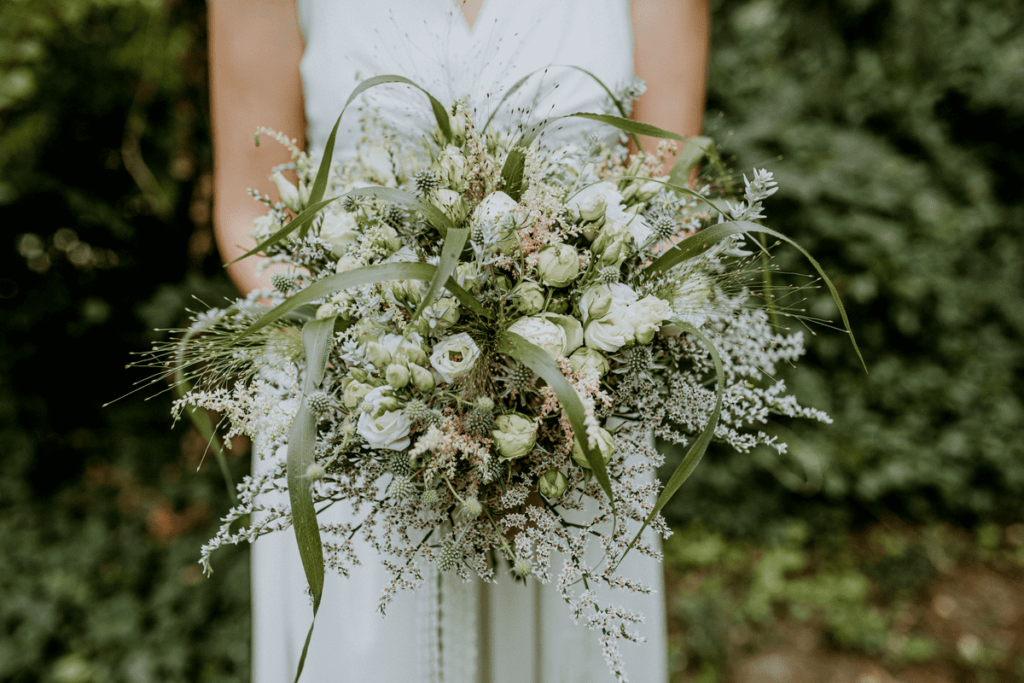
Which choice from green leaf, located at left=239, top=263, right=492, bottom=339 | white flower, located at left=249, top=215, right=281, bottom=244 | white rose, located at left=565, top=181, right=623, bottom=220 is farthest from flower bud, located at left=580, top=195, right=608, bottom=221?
white flower, located at left=249, top=215, right=281, bottom=244

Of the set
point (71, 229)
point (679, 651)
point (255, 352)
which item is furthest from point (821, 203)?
point (71, 229)

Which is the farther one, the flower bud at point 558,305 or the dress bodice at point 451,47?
the dress bodice at point 451,47

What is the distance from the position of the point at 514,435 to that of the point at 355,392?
0.21 metres

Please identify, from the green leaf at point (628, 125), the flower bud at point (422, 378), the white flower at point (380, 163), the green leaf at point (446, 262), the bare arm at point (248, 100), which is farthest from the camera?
the bare arm at point (248, 100)

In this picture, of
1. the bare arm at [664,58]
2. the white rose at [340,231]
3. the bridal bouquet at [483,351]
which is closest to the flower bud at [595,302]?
the bridal bouquet at [483,351]

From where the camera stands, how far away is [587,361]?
2.71 feet

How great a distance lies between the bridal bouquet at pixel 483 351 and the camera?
0.77m

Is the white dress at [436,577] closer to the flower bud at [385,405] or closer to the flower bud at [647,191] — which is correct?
the flower bud at [647,191]

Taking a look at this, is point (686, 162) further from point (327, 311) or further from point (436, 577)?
point (436, 577)

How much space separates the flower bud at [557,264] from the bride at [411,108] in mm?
419

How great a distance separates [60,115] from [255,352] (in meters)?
1.91

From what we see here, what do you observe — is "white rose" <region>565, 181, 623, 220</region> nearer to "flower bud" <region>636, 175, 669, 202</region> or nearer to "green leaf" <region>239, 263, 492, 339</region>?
"flower bud" <region>636, 175, 669, 202</region>

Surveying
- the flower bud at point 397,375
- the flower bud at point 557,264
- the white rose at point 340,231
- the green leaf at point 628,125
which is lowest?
the flower bud at point 397,375

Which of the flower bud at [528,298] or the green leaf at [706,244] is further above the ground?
the green leaf at [706,244]
